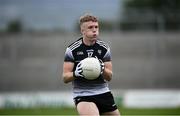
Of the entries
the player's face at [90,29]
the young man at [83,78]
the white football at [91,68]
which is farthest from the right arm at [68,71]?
the player's face at [90,29]

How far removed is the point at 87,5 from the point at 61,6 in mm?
1729

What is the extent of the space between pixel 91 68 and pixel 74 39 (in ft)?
57.6

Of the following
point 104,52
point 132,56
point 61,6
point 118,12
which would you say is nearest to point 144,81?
point 132,56

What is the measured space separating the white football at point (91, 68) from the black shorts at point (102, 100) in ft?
1.15

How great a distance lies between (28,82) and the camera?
24.4 m

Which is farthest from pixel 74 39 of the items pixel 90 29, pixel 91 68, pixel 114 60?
pixel 91 68

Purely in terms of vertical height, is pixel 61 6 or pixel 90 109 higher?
pixel 61 6

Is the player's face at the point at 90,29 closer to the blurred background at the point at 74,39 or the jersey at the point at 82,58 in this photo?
the jersey at the point at 82,58

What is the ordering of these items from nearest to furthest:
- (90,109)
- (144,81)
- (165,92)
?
(90,109)
(165,92)
(144,81)

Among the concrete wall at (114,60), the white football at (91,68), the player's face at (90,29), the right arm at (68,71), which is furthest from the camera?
the concrete wall at (114,60)

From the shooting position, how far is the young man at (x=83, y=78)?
681 cm

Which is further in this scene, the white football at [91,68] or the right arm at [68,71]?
the right arm at [68,71]

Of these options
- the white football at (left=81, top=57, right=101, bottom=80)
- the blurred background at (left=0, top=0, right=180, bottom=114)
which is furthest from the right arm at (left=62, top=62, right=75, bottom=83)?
the blurred background at (left=0, top=0, right=180, bottom=114)

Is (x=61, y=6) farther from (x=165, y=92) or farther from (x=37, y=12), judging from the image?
(x=165, y=92)
